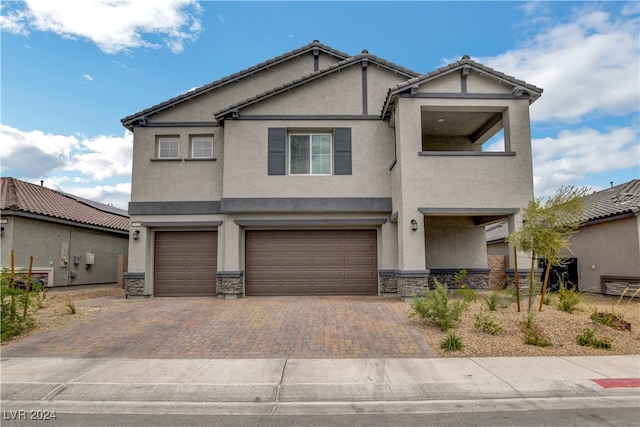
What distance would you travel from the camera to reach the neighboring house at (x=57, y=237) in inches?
547

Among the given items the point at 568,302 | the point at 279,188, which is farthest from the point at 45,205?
the point at 568,302

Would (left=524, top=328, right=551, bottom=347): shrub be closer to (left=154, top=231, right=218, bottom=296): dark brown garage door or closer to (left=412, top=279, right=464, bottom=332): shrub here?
(left=412, top=279, right=464, bottom=332): shrub

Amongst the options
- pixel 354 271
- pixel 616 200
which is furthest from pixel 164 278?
pixel 616 200

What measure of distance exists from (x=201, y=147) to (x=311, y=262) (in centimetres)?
591

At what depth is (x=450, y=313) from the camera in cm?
816

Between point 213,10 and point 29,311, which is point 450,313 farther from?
point 213,10

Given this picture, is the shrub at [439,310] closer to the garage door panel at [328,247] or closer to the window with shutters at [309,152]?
the garage door panel at [328,247]

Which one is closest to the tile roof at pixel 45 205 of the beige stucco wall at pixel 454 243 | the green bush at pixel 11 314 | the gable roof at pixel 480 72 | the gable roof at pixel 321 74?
the green bush at pixel 11 314

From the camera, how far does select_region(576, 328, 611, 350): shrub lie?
7.22 meters

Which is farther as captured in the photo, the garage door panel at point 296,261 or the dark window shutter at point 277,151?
the garage door panel at point 296,261

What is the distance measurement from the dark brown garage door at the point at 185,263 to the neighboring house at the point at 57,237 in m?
3.85

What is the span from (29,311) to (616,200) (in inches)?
785

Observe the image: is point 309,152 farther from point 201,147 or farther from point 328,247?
point 201,147

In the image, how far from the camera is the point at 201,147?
45.6 feet
